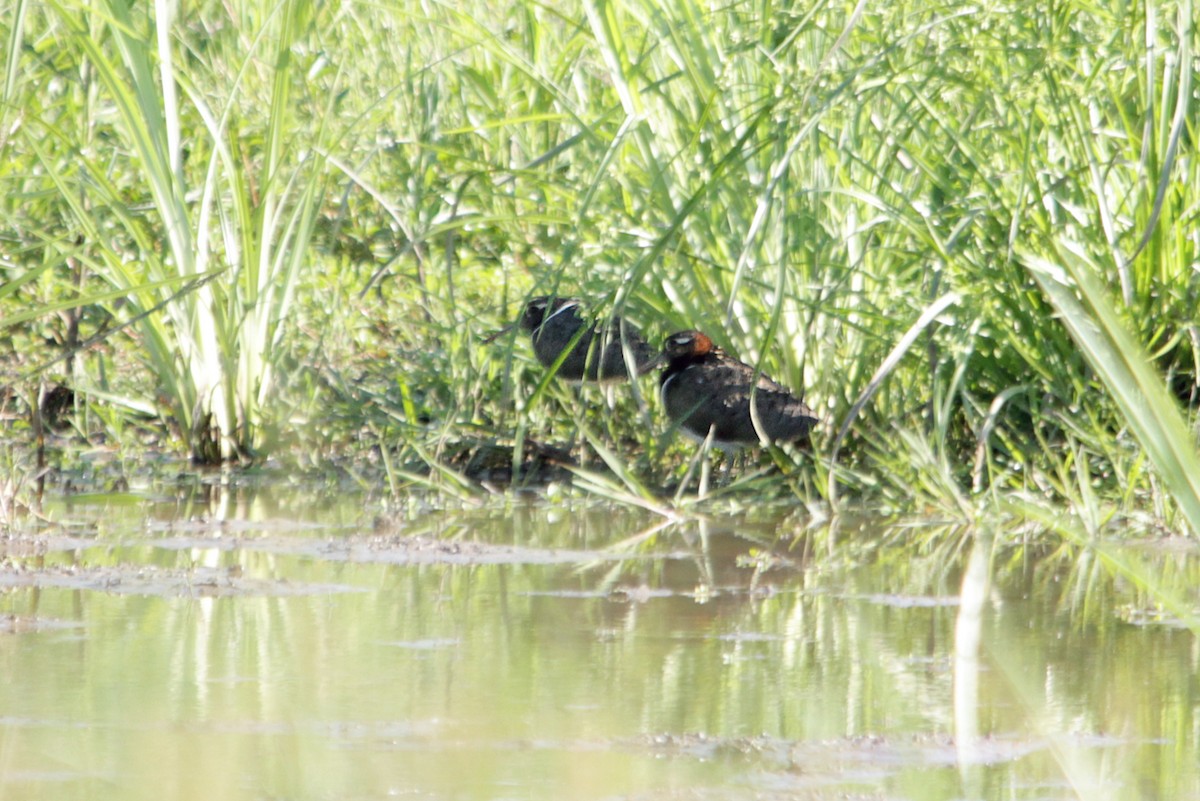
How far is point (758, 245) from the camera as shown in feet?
14.5

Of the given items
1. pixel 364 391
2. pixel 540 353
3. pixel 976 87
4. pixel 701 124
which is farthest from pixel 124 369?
pixel 976 87

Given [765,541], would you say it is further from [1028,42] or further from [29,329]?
[29,329]

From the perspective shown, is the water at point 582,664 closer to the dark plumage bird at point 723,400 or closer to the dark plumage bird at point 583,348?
the dark plumage bird at point 723,400

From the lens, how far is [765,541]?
13.8 feet

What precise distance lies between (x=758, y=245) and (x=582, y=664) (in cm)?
175

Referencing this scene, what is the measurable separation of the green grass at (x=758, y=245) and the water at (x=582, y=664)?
0.48 meters

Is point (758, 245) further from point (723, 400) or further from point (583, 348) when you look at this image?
point (583, 348)

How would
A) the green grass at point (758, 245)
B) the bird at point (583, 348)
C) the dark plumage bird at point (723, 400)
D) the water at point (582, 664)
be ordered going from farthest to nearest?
the bird at point (583, 348) → the dark plumage bird at point (723, 400) → the green grass at point (758, 245) → the water at point (582, 664)

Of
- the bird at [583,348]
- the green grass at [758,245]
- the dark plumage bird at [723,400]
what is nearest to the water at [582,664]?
the dark plumage bird at [723,400]

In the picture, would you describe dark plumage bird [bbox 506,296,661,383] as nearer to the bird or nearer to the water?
the bird

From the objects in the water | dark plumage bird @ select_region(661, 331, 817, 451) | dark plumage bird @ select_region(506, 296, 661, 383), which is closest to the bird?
dark plumage bird @ select_region(506, 296, 661, 383)

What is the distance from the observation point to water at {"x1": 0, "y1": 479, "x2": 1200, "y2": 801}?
238 centimetres

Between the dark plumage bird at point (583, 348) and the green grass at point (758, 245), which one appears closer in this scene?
the green grass at point (758, 245)

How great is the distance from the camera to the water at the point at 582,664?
A: 2.38 metres
